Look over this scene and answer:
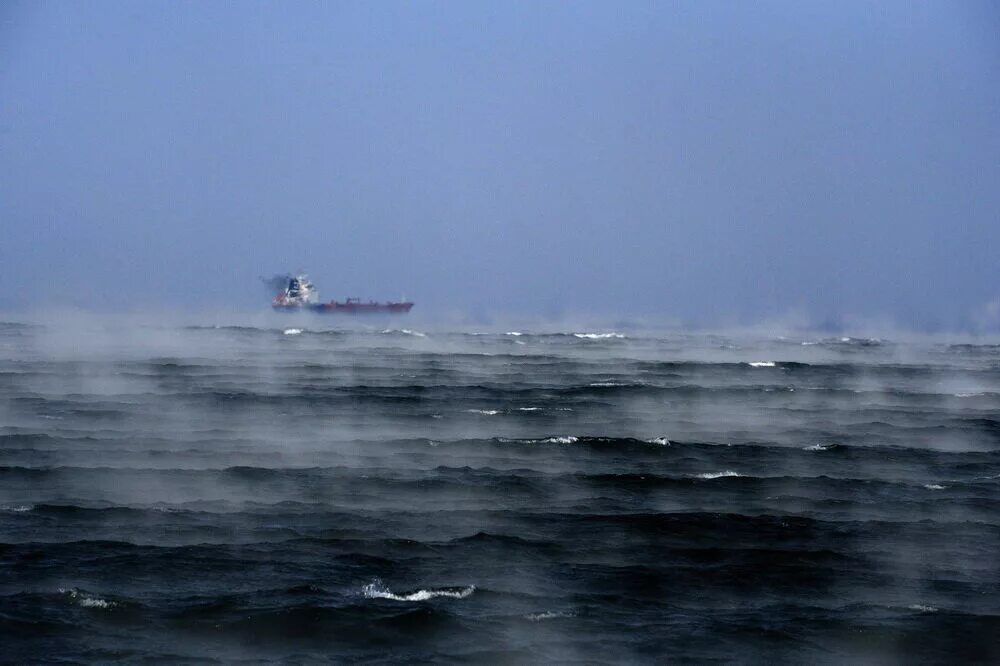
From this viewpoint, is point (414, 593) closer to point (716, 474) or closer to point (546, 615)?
point (546, 615)

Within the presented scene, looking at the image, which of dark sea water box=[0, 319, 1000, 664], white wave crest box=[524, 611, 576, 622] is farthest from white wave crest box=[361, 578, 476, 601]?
white wave crest box=[524, 611, 576, 622]

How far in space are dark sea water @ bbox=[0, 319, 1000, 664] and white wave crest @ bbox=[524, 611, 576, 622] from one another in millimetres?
72

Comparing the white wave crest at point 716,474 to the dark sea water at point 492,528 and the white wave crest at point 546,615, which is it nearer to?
the dark sea water at point 492,528

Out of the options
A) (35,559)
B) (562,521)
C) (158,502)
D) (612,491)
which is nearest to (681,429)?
(612,491)

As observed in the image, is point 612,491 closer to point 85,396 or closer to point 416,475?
point 416,475

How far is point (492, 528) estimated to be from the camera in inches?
1064

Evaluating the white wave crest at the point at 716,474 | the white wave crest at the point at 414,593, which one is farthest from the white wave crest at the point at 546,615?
the white wave crest at the point at 716,474

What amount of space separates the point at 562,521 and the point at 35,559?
12993mm

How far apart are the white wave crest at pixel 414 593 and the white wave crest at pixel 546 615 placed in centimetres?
175

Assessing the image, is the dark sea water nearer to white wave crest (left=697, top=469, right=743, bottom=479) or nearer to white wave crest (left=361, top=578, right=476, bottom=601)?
white wave crest (left=361, top=578, right=476, bottom=601)

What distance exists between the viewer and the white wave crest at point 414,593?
2058 cm

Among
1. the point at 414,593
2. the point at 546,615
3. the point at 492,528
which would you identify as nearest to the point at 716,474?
the point at 492,528

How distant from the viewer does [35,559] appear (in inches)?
891

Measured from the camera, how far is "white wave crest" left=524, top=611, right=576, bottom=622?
19516 millimetres
